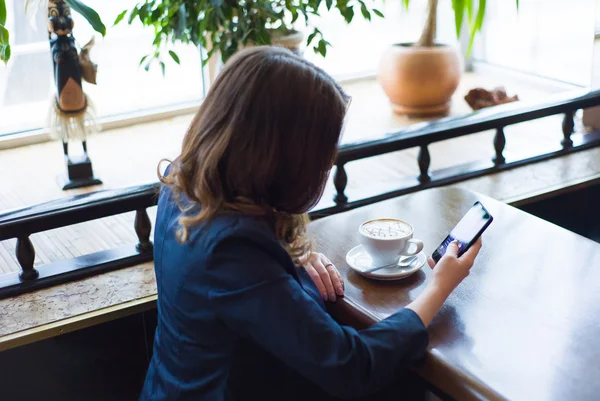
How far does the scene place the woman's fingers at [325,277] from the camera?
1.30 metres

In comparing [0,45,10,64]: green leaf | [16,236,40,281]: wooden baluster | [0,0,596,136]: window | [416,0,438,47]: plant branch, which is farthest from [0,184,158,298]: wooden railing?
[416,0,438,47]: plant branch

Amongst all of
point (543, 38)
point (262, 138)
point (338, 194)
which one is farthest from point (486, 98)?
point (262, 138)

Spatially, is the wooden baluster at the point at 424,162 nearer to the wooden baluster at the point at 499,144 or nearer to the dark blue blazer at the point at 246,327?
the wooden baluster at the point at 499,144

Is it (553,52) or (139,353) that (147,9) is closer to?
(139,353)

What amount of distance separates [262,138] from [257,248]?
152 millimetres

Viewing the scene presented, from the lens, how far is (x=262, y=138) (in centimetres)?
106

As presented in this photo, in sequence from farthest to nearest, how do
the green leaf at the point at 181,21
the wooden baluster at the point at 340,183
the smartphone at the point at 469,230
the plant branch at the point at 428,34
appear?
the plant branch at the point at 428,34 < the green leaf at the point at 181,21 < the wooden baluster at the point at 340,183 < the smartphone at the point at 469,230

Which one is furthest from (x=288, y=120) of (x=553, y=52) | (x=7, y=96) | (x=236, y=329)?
(x=553, y=52)

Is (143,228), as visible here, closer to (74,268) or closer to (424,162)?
(74,268)

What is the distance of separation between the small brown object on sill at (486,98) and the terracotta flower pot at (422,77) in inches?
5.2

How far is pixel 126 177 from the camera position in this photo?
3.04 metres

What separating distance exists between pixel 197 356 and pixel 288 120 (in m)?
0.37

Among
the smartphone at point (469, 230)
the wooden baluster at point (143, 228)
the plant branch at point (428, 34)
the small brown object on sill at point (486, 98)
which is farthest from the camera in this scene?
the plant branch at point (428, 34)

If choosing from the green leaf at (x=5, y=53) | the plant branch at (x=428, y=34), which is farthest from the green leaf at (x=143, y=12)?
the plant branch at (x=428, y=34)
